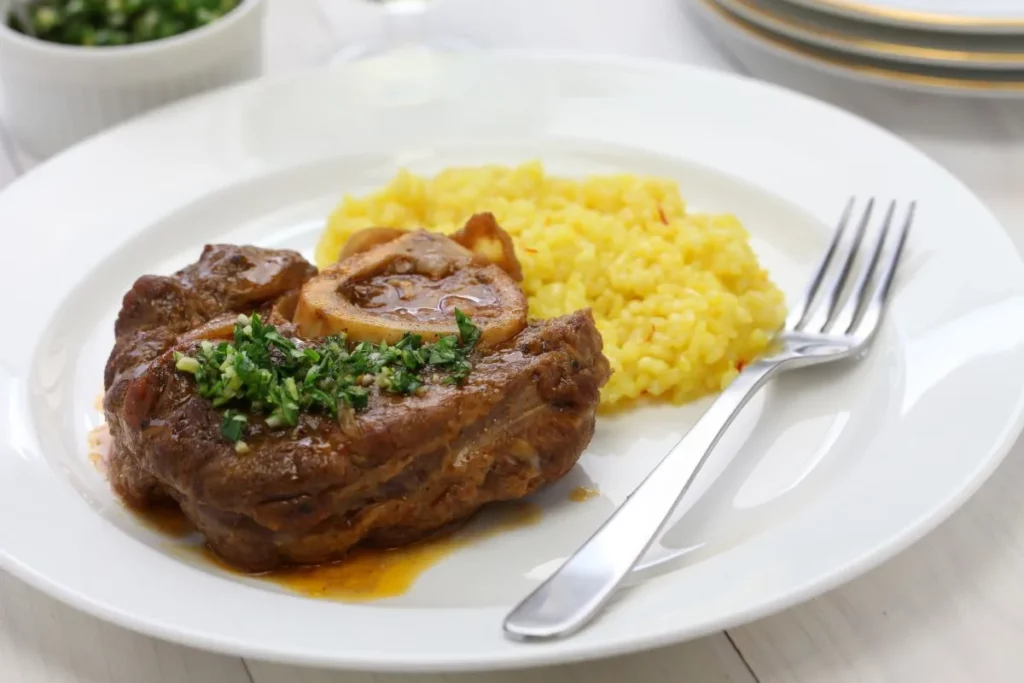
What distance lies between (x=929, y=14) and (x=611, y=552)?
3434mm

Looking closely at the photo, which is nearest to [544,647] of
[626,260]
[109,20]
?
[626,260]

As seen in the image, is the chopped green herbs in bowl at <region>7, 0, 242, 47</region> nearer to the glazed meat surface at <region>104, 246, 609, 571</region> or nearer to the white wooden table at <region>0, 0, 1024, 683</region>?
the glazed meat surface at <region>104, 246, 609, 571</region>

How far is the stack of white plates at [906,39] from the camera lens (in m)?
5.26

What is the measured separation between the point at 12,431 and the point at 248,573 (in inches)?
39.2

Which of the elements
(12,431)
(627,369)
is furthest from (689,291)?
(12,431)

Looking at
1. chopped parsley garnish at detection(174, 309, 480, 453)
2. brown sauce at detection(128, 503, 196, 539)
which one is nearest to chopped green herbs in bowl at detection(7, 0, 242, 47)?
chopped parsley garnish at detection(174, 309, 480, 453)

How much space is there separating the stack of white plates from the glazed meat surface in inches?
103

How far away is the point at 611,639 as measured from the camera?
2.70 meters

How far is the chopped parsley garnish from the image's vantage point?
322 cm

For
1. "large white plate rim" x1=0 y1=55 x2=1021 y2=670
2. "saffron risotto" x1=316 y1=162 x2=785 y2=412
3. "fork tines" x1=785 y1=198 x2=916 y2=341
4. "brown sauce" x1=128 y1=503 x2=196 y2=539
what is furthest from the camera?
"fork tines" x1=785 y1=198 x2=916 y2=341

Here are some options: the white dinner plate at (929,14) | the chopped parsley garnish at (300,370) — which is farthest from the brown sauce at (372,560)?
the white dinner plate at (929,14)

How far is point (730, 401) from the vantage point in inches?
147

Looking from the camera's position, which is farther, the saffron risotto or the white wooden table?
the saffron risotto

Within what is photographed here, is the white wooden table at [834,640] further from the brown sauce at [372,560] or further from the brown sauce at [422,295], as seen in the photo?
the brown sauce at [422,295]
